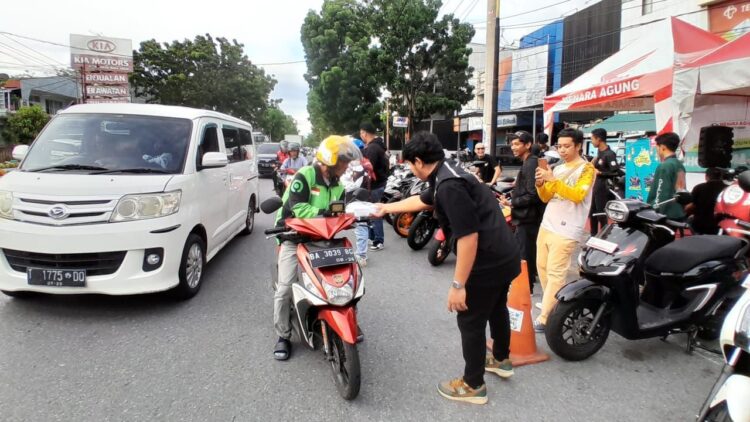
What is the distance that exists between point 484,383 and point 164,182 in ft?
10.2

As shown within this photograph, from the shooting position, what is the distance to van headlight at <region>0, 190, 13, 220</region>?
141 inches

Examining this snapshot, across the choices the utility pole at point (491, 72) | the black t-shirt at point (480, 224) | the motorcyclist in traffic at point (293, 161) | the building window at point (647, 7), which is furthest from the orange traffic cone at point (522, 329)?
the building window at point (647, 7)

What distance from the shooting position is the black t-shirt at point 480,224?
2.27m

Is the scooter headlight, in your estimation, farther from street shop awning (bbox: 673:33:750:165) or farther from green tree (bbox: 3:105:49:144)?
green tree (bbox: 3:105:49:144)

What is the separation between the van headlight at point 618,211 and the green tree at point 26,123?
2867 centimetres

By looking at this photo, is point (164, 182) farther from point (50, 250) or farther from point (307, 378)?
point (307, 378)

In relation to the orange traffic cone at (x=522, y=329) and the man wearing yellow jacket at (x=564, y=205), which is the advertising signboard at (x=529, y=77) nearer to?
the man wearing yellow jacket at (x=564, y=205)

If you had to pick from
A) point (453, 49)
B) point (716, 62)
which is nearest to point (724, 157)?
point (716, 62)

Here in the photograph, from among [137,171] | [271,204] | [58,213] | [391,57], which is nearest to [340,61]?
[391,57]

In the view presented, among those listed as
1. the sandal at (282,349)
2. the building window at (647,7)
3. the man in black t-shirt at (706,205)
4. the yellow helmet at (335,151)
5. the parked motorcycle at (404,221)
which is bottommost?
the sandal at (282,349)

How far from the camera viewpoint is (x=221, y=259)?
580cm

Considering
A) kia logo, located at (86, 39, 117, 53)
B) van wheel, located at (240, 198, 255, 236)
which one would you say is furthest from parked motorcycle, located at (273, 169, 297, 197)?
kia logo, located at (86, 39, 117, 53)

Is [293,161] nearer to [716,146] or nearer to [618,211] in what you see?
[618,211]

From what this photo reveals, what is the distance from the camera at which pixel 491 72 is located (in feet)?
31.8
